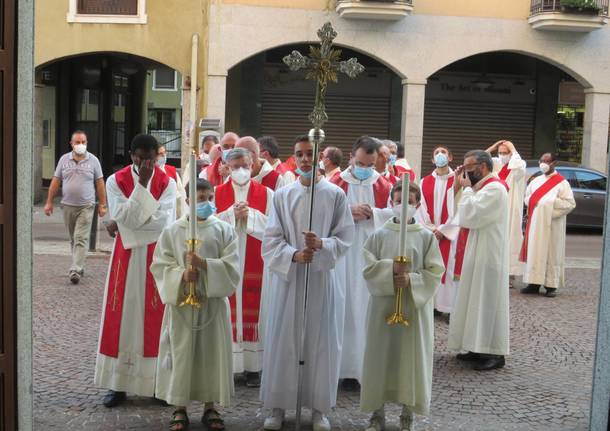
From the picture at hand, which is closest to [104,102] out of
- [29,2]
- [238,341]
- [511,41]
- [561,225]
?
[511,41]

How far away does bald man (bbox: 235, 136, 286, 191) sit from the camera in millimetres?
7496

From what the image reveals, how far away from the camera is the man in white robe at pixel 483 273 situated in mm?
7586

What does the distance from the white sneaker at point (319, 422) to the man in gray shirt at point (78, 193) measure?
621 cm

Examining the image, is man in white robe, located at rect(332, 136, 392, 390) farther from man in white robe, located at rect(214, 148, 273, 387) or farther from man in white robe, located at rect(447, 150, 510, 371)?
man in white robe, located at rect(447, 150, 510, 371)

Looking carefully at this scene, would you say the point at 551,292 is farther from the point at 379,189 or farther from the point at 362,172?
the point at 362,172

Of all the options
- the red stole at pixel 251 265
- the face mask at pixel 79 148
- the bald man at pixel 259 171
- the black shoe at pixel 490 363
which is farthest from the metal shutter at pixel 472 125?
the red stole at pixel 251 265

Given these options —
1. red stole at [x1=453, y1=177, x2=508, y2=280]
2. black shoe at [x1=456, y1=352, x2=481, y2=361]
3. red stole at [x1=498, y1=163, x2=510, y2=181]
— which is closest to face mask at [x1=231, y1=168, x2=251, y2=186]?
red stole at [x1=453, y1=177, x2=508, y2=280]

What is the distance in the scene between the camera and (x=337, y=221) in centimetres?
598

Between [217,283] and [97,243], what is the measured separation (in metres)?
9.68

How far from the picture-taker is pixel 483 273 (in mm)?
7629

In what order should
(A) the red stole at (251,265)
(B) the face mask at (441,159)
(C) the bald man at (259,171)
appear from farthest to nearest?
1. (B) the face mask at (441,159)
2. (C) the bald man at (259,171)
3. (A) the red stole at (251,265)

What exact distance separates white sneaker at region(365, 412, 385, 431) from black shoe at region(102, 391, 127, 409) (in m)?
1.86

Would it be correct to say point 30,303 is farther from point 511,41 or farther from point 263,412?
point 511,41

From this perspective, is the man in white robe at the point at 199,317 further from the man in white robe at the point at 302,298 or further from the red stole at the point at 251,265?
the red stole at the point at 251,265
